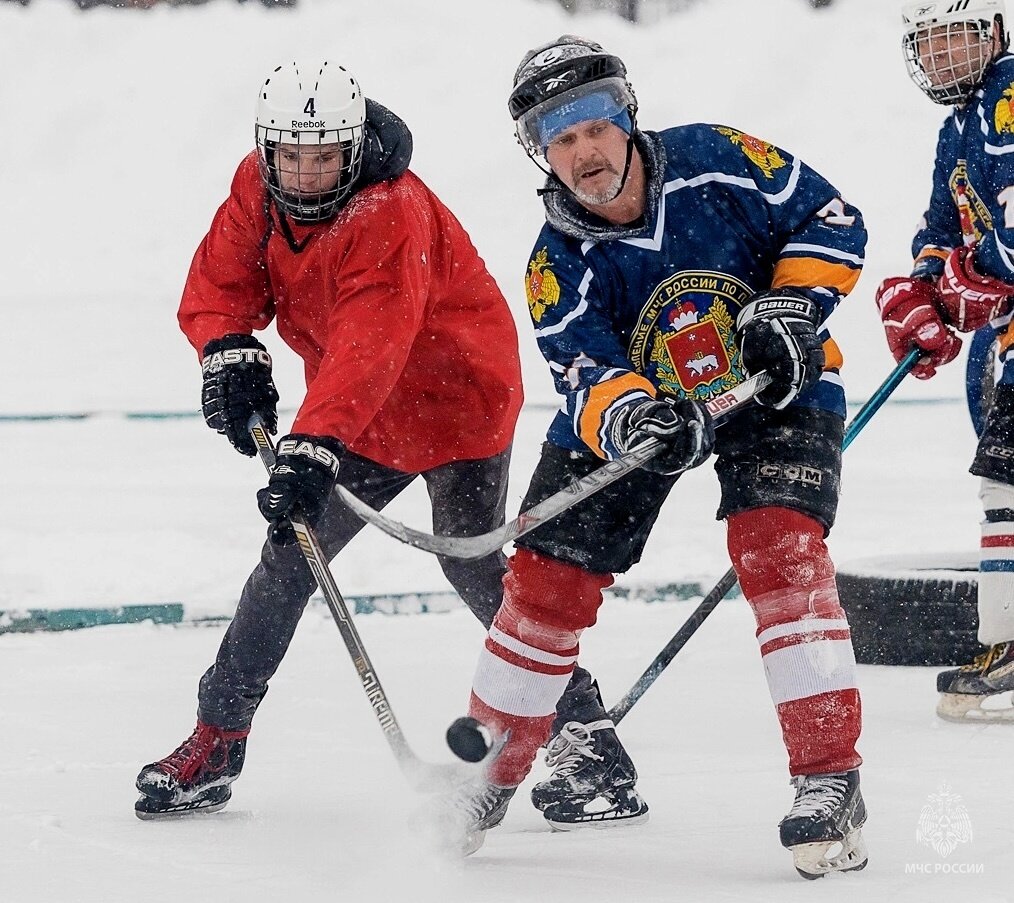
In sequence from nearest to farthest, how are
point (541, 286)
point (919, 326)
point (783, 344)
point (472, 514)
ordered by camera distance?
point (783, 344) → point (541, 286) → point (472, 514) → point (919, 326)

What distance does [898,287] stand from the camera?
3418mm

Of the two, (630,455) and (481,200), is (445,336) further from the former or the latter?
(481,200)

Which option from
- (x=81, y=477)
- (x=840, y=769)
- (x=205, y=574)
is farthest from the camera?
(x=81, y=477)

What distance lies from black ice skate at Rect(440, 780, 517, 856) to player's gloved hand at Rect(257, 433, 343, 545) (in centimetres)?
50

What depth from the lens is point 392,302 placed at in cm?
259

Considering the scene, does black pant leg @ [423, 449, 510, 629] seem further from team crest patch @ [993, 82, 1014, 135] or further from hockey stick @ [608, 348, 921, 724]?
team crest patch @ [993, 82, 1014, 135]

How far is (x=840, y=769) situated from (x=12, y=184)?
11.0 metres

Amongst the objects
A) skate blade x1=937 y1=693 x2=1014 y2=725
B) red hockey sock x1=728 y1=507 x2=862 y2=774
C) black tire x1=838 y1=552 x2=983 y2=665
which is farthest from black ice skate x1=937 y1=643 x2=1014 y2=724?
red hockey sock x1=728 y1=507 x2=862 y2=774

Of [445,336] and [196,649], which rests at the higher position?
[445,336]

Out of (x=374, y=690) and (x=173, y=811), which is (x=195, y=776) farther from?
(x=374, y=690)

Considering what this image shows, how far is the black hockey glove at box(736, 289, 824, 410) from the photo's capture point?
2252 millimetres

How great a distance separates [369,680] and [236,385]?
0.62 m

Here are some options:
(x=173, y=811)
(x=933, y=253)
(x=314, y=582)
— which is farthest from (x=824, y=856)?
(x=933, y=253)

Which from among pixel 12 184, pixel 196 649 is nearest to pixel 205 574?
pixel 196 649
